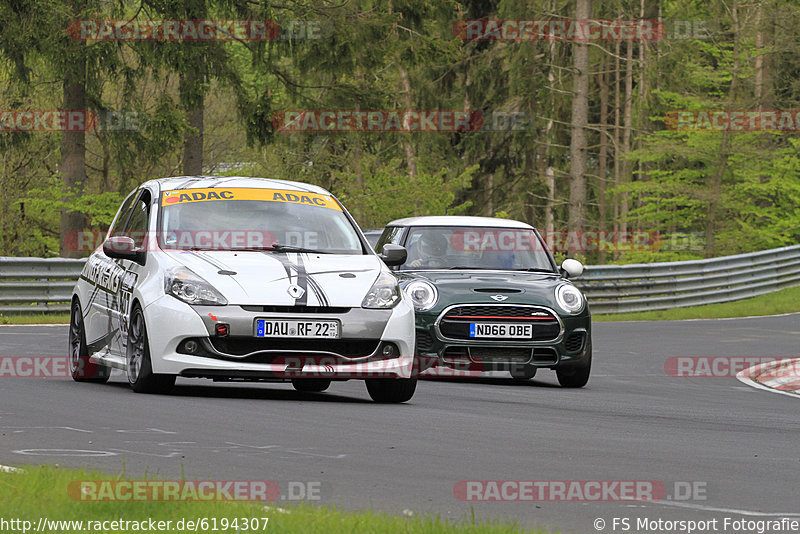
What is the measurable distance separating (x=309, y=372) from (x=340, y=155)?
3504 centimetres

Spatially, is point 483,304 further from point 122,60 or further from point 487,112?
point 487,112

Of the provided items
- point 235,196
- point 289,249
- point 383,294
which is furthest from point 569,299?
point 235,196

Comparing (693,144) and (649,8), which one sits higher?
(649,8)

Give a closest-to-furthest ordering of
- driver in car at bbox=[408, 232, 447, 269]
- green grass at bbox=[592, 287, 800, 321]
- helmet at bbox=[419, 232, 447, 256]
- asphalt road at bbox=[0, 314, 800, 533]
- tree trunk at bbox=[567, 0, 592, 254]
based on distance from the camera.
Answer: asphalt road at bbox=[0, 314, 800, 533], driver in car at bbox=[408, 232, 447, 269], helmet at bbox=[419, 232, 447, 256], green grass at bbox=[592, 287, 800, 321], tree trunk at bbox=[567, 0, 592, 254]

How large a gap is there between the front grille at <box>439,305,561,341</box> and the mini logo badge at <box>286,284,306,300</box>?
3296 millimetres

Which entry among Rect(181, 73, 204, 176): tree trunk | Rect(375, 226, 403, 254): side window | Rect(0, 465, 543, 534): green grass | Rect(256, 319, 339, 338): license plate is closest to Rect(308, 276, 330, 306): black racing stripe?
Rect(256, 319, 339, 338): license plate

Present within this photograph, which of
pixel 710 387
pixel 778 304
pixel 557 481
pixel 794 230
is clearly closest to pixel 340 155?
pixel 794 230

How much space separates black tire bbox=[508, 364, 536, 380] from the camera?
43.2 feet

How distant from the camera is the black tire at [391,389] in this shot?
10.7 meters

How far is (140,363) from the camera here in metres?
10.4

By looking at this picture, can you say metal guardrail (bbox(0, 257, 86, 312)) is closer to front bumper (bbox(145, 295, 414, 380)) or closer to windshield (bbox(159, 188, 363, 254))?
windshield (bbox(159, 188, 363, 254))

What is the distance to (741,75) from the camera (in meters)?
40.4

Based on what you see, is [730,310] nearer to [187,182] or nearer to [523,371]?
[523,371]

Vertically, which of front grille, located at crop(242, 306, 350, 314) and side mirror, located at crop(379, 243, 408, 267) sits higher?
side mirror, located at crop(379, 243, 408, 267)
